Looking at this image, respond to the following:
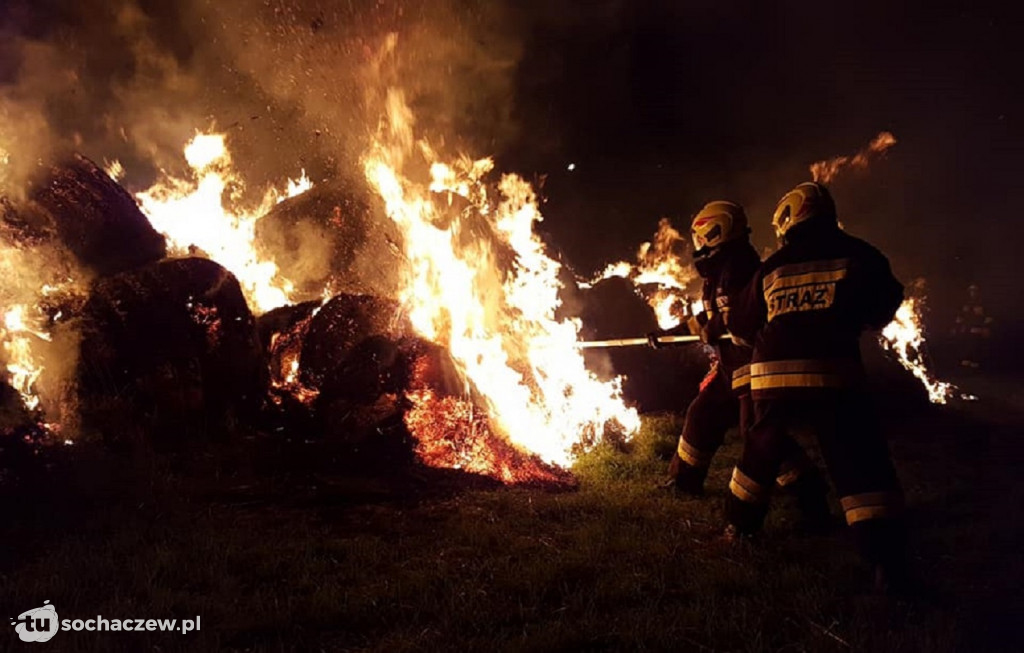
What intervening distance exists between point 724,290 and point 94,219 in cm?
761

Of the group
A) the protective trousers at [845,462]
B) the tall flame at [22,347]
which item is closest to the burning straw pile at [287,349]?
the tall flame at [22,347]

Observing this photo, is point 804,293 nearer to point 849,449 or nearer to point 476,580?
point 849,449

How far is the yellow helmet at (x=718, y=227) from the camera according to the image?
5539 mm

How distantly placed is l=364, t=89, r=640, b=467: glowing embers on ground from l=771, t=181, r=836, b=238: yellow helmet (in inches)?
156

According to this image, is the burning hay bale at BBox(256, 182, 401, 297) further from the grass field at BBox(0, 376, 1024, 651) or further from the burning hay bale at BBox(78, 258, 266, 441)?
the grass field at BBox(0, 376, 1024, 651)

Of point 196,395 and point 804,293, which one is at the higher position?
point 196,395

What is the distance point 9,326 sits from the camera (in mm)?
6812

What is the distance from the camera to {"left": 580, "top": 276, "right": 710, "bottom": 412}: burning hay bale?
10.4 m

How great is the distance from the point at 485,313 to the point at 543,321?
927 millimetres

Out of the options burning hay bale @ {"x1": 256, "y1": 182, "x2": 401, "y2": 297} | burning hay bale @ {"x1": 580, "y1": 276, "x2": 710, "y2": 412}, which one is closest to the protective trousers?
burning hay bale @ {"x1": 580, "y1": 276, "x2": 710, "y2": 412}

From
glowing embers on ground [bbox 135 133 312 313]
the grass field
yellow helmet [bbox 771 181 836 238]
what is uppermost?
glowing embers on ground [bbox 135 133 312 313]

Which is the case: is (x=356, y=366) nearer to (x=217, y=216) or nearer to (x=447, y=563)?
(x=447, y=563)

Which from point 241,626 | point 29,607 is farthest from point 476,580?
point 29,607

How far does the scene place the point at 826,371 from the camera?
4031 millimetres
